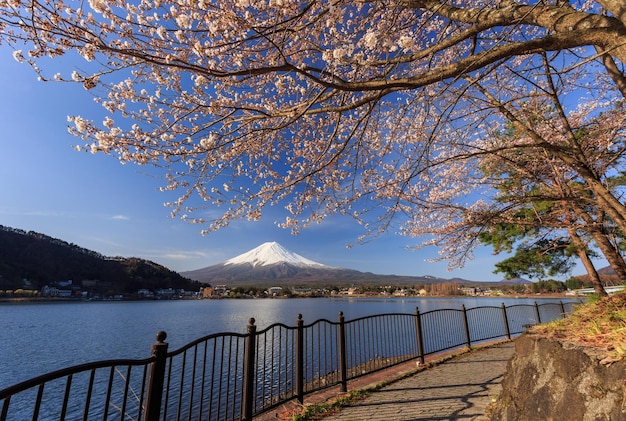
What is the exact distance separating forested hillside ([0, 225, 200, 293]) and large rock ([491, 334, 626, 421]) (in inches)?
3738

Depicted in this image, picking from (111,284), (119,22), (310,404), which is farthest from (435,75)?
(111,284)

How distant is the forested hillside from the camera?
2876 inches

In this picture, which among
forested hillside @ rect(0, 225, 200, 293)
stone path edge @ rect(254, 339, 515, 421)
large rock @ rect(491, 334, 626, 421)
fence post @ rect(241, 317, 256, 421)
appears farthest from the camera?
forested hillside @ rect(0, 225, 200, 293)

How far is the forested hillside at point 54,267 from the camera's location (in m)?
73.1

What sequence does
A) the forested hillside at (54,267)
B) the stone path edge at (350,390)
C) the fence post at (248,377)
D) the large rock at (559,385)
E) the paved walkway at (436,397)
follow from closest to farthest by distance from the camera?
1. the large rock at (559,385)
2. the fence post at (248,377)
3. the paved walkway at (436,397)
4. the stone path edge at (350,390)
5. the forested hillside at (54,267)

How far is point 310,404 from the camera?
16.7ft

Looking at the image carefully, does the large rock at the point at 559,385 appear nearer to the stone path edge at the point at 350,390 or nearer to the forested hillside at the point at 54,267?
the stone path edge at the point at 350,390

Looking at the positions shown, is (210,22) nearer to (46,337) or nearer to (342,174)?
(342,174)

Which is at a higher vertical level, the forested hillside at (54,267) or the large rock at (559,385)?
the forested hillside at (54,267)

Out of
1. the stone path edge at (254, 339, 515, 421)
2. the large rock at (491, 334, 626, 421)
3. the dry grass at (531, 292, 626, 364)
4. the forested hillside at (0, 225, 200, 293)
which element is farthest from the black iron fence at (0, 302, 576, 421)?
the forested hillside at (0, 225, 200, 293)

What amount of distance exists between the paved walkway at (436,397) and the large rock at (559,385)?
874 millimetres

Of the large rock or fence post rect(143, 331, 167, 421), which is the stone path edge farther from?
the large rock

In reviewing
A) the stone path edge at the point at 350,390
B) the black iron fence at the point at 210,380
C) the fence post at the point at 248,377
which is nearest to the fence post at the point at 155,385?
the black iron fence at the point at 210,380

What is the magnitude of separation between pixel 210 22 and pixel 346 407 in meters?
5.51
